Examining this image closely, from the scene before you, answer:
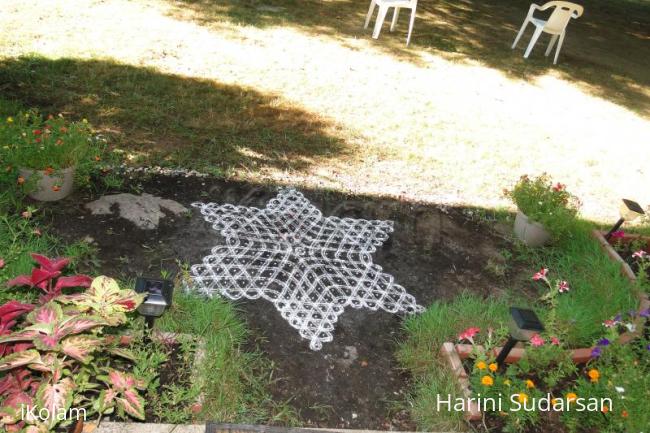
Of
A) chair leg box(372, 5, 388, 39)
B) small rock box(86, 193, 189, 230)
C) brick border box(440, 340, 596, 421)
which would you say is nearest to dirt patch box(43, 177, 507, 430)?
small rock box(86, 193, 189, 230)

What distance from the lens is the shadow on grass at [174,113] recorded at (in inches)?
165

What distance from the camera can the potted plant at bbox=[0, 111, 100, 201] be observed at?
312cm

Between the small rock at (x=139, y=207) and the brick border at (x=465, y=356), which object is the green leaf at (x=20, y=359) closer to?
the small rock at (x=139, y=207)

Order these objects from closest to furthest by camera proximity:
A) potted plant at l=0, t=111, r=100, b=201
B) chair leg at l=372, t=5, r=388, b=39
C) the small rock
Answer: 1. potted plant at l=0, t=111, r=100, b=201
2. the small rock
3. chair leg at l=372, t=5, r=388, b=39

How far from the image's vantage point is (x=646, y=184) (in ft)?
17.3

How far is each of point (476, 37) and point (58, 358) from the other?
8374 mm

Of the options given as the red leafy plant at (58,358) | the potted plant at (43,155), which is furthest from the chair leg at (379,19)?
the red leafy plant at (58,358)

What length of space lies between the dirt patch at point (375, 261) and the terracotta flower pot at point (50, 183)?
0.28 ft

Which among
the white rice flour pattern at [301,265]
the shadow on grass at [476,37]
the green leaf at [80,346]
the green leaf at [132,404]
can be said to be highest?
the shadow on grass at [476,37]

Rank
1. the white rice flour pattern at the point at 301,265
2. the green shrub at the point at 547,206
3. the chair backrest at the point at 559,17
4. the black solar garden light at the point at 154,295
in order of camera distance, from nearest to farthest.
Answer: the black solar garden light at the point at 154,295 → the white rice flour pattern at the point at 301,265 → the green shrub at the point at 547,206 → the chair backrest at the point at 559,17

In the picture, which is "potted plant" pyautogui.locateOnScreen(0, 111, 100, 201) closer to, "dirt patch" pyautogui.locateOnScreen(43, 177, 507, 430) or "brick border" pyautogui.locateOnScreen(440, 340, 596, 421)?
"dirt patch" pyautogui.locateOnScreen(43, 177, 507, 430)

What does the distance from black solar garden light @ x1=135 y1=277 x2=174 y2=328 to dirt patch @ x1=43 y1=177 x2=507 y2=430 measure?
0.75 metres

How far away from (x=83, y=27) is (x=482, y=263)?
5.46m

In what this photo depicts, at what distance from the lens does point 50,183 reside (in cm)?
319
